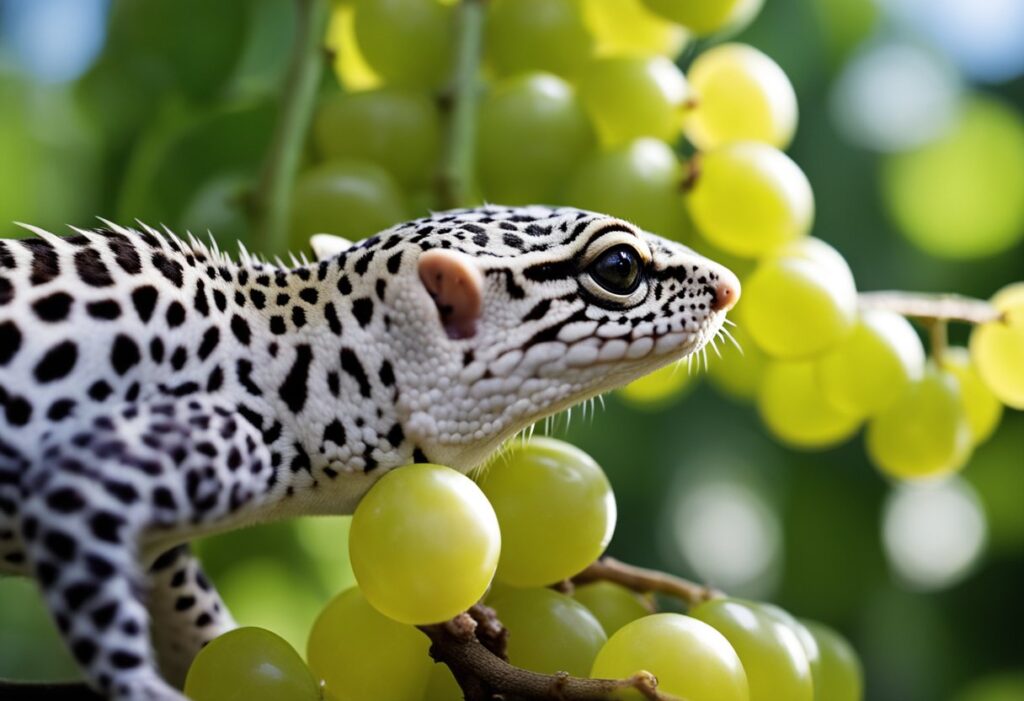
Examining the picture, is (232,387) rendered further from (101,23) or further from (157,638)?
(101,23)

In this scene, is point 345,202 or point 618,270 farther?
point 345,202

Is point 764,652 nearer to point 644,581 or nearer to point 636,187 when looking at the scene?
point 644,581

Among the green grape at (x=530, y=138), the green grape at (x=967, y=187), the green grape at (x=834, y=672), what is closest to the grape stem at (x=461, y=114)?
the green grape at (x=530, y=138)

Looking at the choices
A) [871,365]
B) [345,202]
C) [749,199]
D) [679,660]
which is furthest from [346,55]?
[679,660]

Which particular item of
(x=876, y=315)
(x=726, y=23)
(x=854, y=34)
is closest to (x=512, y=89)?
(x=726, y=23)

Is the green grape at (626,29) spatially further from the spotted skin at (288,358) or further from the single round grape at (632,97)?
the spotted skin at (288,358)

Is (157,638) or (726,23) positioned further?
(726,23)
